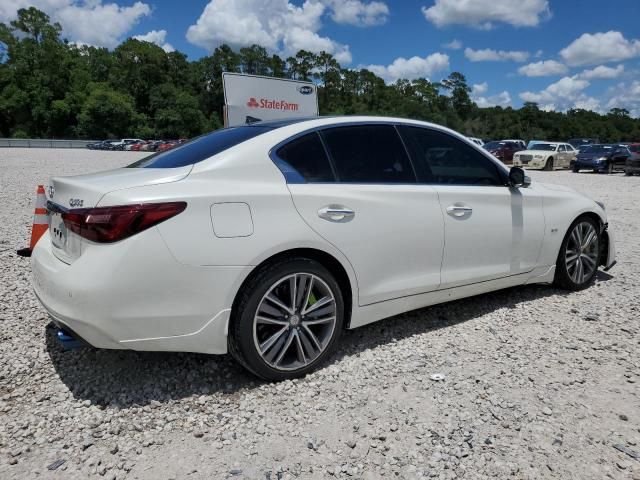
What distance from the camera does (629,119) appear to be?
426 ft

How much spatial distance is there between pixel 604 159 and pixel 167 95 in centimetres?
7470

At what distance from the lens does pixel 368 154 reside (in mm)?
3479

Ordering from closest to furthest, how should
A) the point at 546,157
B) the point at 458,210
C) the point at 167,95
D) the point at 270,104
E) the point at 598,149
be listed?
the point at 458,210, the point at 270,104, the point at 598,149, the point at 546,157, the point at 167,95

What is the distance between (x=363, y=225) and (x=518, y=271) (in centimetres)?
180

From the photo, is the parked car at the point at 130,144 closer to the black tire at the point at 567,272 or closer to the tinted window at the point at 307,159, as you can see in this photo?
the black tire at the point at 567,272

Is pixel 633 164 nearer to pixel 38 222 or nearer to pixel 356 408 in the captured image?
pixel 356 408

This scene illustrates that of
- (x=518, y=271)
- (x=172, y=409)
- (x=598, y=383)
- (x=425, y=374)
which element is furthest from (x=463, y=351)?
(x=172, y=409)

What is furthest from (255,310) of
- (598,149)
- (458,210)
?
(598,149)

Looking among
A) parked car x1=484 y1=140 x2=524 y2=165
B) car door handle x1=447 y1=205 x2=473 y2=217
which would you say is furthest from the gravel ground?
parked car x1=484 y1=140 x2=524 y2=165

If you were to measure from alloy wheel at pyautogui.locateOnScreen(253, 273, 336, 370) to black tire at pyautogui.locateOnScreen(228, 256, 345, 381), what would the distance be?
26 millimetres

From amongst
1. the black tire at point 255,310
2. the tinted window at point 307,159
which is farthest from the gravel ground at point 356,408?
the tinted window at point 307,159

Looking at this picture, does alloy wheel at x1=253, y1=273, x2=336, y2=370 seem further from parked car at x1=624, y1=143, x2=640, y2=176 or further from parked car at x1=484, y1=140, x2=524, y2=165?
parked car at x1=484, y1=140, x2=524, y2=165

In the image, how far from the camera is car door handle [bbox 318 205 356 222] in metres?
3.06

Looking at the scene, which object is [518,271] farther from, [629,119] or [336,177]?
[629,119]
